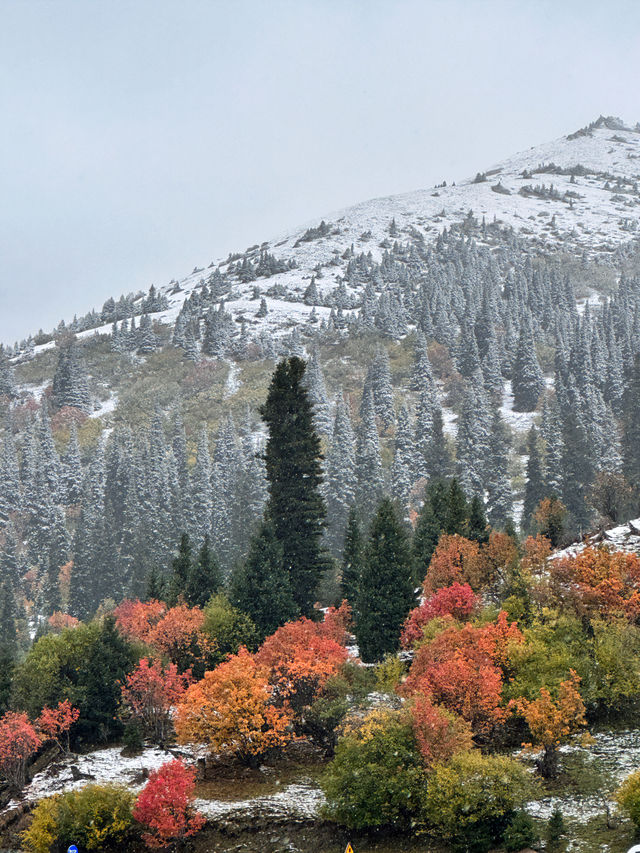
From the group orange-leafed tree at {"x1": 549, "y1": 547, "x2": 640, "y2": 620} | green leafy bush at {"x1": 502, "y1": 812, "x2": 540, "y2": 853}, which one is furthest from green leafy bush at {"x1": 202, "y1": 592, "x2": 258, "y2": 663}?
green leafy bush at {"x1": 502, "y1": 812, "x2": 540, "y2": 853}

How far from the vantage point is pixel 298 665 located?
4378 centimetres

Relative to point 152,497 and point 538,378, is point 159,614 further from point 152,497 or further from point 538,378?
point 538,378

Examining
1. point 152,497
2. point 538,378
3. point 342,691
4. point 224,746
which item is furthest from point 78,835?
point 538,378

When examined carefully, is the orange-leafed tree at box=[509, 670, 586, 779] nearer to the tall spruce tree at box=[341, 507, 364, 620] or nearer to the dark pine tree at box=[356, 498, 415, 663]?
the dark pine tree at box=[356, 498, 415, 663]

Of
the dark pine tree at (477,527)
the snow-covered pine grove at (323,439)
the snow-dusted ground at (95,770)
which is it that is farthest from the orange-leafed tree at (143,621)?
the snow-covered pine grove at (323,439)

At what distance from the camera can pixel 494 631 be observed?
43.6m

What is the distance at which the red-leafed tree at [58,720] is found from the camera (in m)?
45.0

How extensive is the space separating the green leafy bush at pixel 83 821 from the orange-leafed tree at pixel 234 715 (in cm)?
657

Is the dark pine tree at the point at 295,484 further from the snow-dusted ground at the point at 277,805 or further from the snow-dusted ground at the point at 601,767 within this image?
the snow-dusted ground at the point at 601,767

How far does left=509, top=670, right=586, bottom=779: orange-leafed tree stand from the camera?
35.8m

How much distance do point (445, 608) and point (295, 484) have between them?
20.9 metres

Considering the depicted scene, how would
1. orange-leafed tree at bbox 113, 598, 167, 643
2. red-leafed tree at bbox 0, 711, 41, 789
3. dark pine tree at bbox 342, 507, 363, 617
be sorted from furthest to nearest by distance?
dark pine tree at bbox 342, 507, 363, 617 → orange-leafed tree at bbox 113, 598, 167, 643 → red-leafed tree at bbox 0, 711, 41, 789

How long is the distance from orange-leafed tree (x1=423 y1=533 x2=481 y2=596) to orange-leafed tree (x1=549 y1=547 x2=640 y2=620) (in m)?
7.63

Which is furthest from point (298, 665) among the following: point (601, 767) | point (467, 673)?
point (601, 767)
